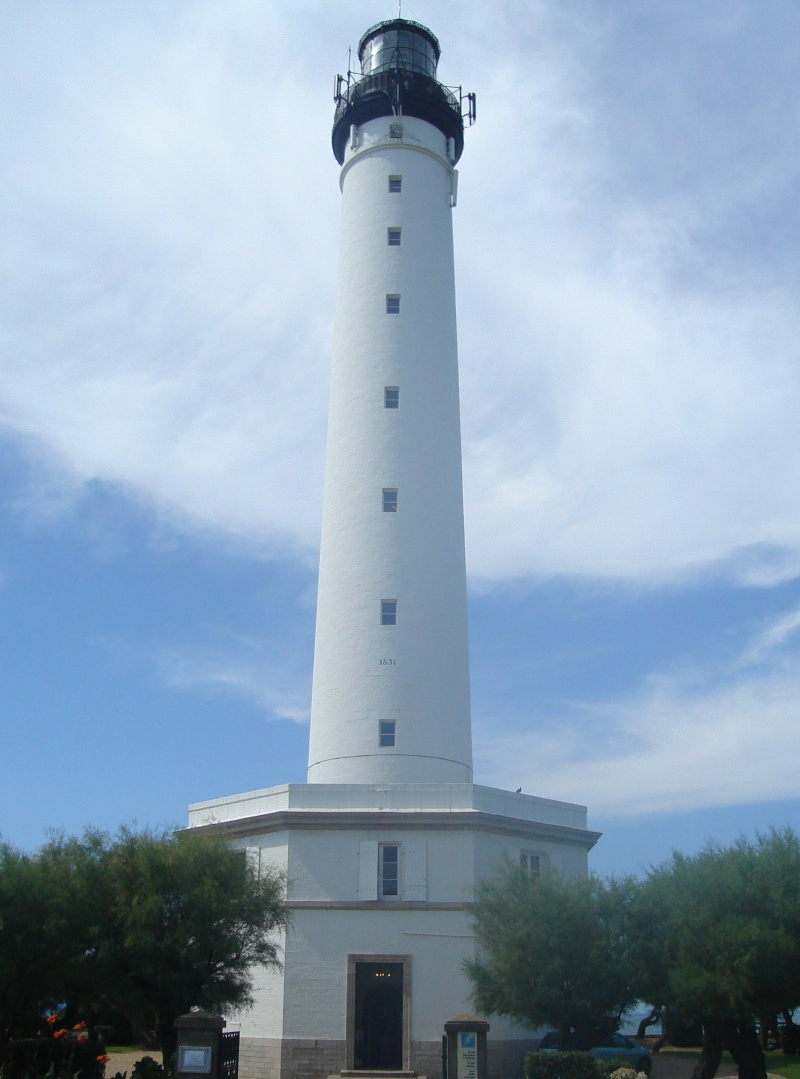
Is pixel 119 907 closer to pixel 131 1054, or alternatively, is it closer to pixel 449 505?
pixel 131 1054

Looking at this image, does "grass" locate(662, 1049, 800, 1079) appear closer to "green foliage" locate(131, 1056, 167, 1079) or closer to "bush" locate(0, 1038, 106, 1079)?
"green foliage" locate(131, 1056, 167, 1079)

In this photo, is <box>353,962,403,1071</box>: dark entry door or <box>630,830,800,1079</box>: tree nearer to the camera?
<box>630,830,800,1079</box>: tree

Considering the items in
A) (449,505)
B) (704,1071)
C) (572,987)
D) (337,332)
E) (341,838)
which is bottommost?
(704,1071)

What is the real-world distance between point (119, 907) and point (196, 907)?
151 centimetres

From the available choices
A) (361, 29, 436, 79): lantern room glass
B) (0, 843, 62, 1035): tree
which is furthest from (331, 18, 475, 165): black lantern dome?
(0, 843, 62, 1035): tree

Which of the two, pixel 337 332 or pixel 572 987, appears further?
pixel 337 332

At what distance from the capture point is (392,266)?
3409 centimetres

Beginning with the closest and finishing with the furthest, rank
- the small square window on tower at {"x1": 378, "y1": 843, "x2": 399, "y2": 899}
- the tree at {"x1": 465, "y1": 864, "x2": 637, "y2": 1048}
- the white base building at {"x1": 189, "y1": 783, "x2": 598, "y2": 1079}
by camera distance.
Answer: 1. the tree at {"x1": 465, "y1": 864, "x2": 637, "y2": 1048}
2. the white base building at {"x1": 189, "y1": 783, "x2": 598, "y2": 1079}
3. the small square window on tower at {"x1": 378, "y1": 843, "x2": 399, "y2": 899}

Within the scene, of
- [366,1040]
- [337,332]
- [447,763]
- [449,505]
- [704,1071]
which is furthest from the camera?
[337,332]

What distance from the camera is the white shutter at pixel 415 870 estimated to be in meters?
26.1

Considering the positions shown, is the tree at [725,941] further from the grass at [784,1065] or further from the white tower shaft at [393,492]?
the white tower shaft at [393,492]

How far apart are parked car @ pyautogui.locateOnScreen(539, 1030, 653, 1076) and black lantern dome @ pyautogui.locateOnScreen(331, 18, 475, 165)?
28549mm

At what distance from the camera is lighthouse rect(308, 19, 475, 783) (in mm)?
29484

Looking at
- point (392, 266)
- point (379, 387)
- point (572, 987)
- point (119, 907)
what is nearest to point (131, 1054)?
point (119, 907)
